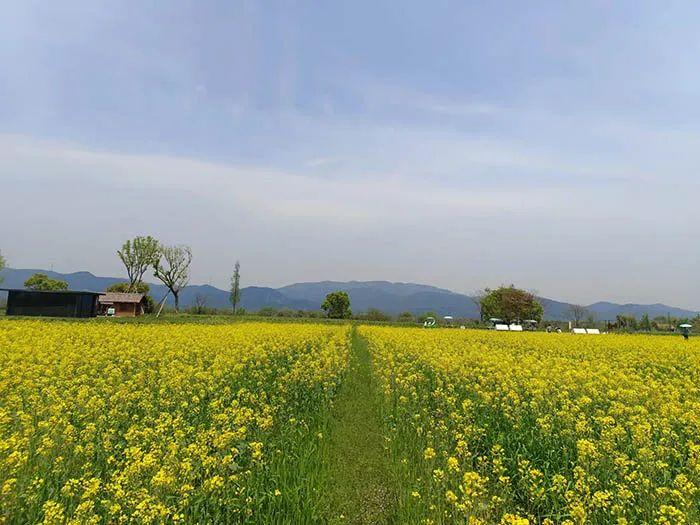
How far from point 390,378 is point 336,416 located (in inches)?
104

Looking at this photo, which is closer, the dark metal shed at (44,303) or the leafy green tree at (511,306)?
the dark metal shed at (44,303)

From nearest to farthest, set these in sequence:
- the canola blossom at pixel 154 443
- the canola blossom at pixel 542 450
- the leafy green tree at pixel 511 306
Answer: the canola blossom at pixel 154 443, the canola blossom at pixel 542 450, the leafy green tree at pixel 511 306

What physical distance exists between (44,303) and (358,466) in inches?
1825

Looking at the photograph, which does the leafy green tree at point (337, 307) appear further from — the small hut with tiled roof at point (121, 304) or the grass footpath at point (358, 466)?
the grass footpath at point (358, 466)

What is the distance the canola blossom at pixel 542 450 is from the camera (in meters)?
4.47

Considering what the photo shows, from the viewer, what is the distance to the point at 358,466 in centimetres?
673

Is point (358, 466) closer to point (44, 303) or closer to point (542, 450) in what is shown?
point (542, 450)

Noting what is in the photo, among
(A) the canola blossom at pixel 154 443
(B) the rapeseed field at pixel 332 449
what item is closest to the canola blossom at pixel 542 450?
(B) the rapeseed field at pixel 332 449

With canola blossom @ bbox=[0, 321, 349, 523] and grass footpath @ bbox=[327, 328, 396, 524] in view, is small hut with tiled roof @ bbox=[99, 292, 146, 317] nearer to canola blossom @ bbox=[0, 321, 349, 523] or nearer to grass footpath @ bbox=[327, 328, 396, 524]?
canola blossom @ bbox=[0, 321, 349, 523]

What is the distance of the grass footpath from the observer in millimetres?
5289

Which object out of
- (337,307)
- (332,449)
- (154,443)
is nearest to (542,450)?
(332,449)

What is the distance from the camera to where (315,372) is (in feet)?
35.9

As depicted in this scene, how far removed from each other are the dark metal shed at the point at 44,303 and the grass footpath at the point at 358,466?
41680 mm

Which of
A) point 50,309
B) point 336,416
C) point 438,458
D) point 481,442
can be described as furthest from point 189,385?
point 50,309
